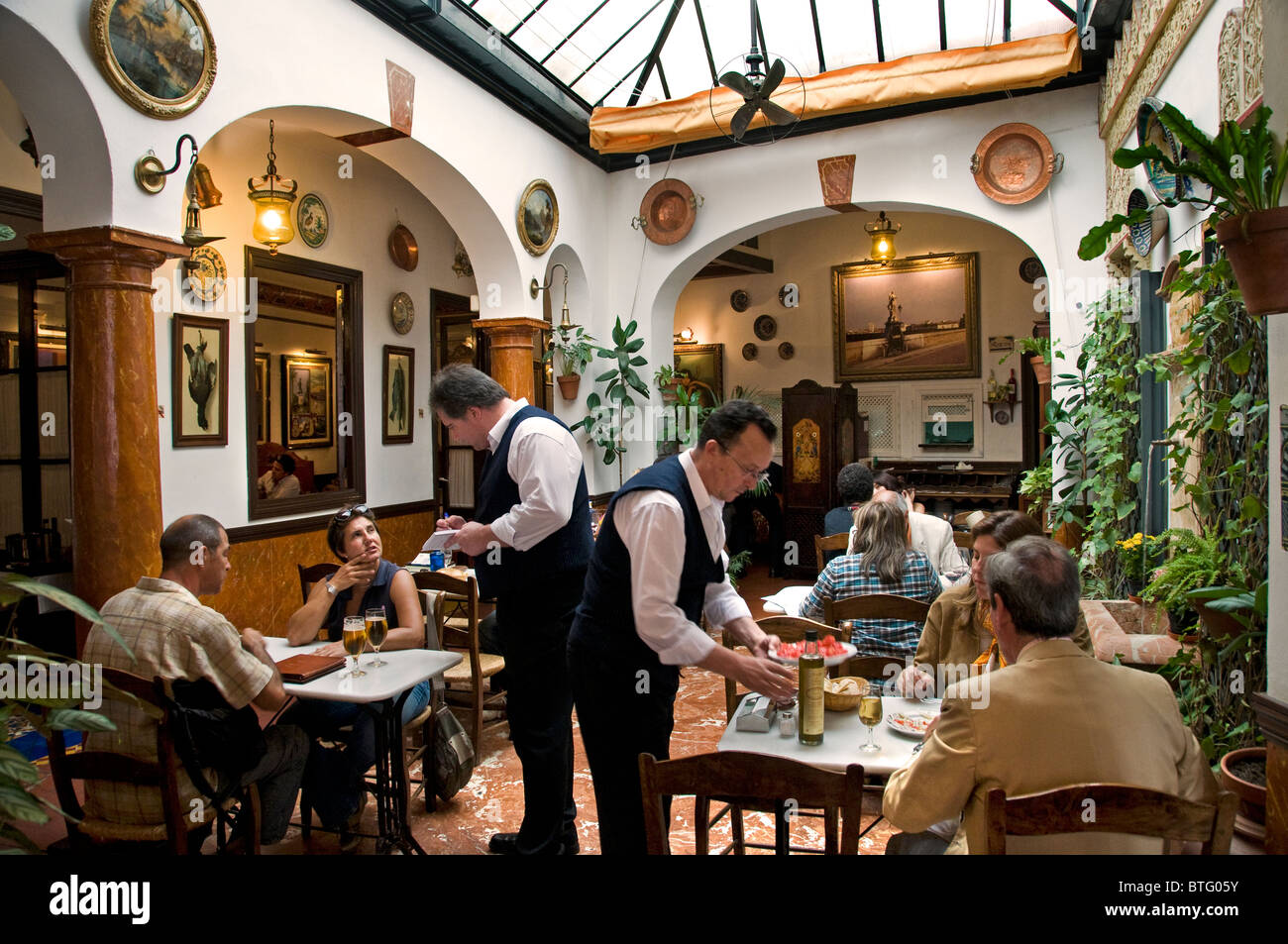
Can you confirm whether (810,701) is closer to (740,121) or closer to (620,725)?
(620,725)

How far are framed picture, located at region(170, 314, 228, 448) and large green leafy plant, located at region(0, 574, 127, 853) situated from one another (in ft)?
14.8

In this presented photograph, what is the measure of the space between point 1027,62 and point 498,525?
5529 mm

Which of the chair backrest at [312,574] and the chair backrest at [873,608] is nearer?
the chair backrest at [873,608]

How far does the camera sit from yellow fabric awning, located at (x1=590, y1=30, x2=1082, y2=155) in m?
6.37

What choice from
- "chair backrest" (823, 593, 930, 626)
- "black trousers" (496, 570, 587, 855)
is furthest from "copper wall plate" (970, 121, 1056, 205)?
"black trousers" (496, 570, 587, 855)

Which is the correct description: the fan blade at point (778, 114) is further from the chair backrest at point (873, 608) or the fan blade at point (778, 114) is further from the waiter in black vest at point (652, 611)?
the waiter in black vest at point (652, 611)

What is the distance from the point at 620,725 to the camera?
8.52ft

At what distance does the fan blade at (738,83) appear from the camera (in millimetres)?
5094

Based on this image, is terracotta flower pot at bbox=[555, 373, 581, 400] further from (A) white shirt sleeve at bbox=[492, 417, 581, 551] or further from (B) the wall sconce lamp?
(A) white shirt sleeve at bbox=[492, 417, 581, 551]

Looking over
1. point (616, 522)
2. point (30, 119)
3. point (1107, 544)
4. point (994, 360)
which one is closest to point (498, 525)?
point (616, 522)

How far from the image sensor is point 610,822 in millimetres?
2645

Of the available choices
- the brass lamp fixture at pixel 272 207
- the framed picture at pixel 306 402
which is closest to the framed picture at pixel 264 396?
the framed picture at pixel 306 402

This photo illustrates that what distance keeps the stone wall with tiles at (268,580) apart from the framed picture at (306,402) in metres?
2.12

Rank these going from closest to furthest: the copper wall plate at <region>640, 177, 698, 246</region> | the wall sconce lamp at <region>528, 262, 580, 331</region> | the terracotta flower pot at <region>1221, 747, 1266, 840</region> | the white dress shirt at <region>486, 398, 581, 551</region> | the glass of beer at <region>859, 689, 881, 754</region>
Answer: the terracotta flower pot at <region>1221, 747, 1266, 840</region>
the glass of beer at <region>859, 689, 881, 754</region>
the white dress shirt at <region>486, 398, 581, 551</region>
the wall sconce lamp at <region>528, 262, 580, 331</region>
the copper wall plate at <region>640, 177, 698, 246</region>
